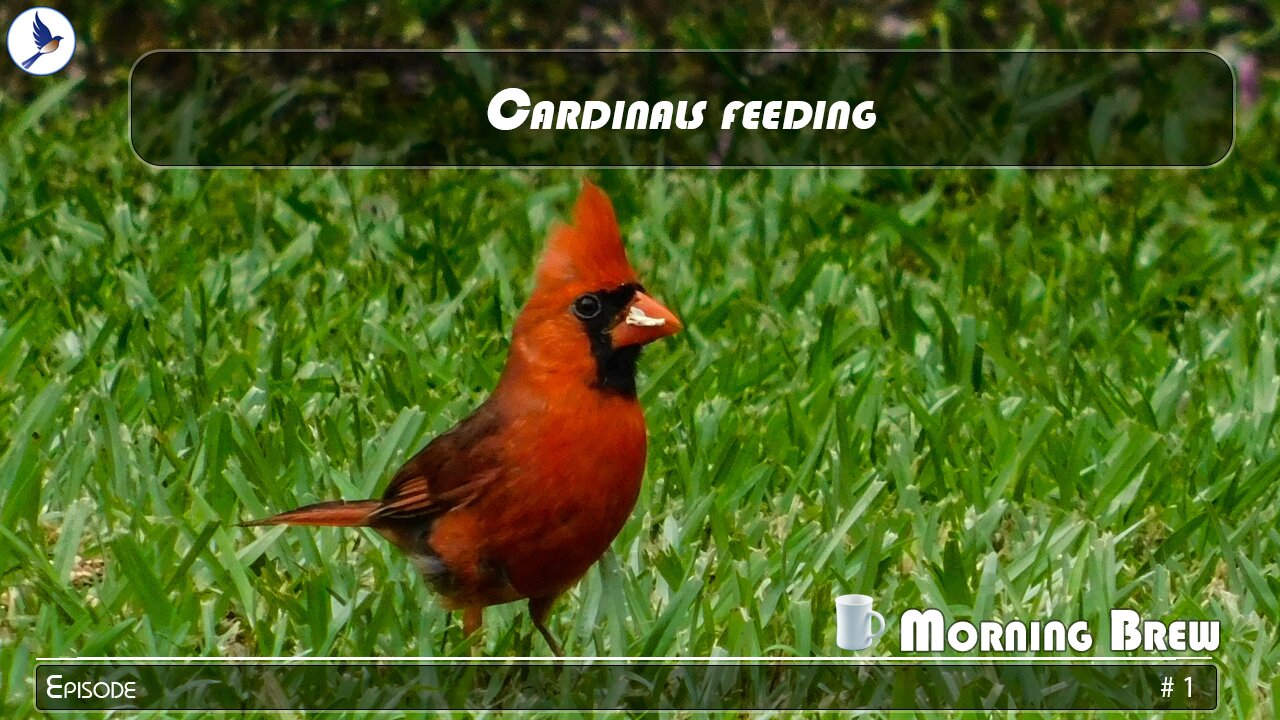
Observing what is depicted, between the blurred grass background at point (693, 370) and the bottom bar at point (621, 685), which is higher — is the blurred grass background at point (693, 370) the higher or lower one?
the higher one

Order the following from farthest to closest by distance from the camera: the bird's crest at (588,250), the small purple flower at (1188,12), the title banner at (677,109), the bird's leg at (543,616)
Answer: the small purple flower at (1188,12) < the title banner at (677,109) < the bird's leg at (543,616) < the bird's crest at (588,250)

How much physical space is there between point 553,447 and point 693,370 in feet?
3.58

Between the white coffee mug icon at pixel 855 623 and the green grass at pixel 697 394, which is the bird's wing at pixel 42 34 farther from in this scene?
the white coffee mug icon at pixel 855 623

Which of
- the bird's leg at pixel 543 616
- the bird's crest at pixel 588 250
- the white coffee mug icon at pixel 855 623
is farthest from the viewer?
the white coffee mug icon at pixel 855 623

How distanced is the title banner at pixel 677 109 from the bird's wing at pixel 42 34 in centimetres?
14

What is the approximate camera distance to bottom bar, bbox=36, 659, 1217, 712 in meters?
2.48

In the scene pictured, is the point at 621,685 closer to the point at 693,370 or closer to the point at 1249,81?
the point at 693,370

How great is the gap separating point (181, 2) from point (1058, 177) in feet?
6.16

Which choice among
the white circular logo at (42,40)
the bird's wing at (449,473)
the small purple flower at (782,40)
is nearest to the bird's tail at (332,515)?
the bird's wing at (449,473)

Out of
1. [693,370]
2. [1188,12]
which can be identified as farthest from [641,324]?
[1188,12]

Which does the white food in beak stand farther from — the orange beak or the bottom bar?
the bottom bar

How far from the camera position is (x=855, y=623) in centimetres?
264

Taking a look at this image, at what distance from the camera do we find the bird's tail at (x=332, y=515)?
2477mm

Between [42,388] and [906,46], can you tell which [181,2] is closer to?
[42,388]
